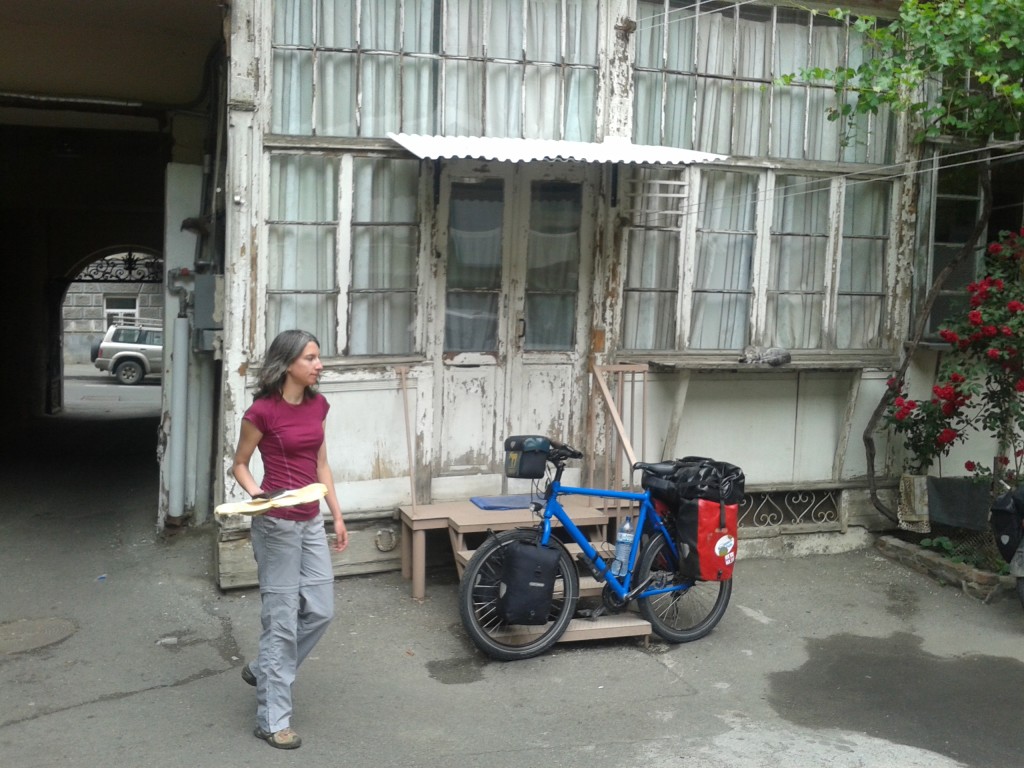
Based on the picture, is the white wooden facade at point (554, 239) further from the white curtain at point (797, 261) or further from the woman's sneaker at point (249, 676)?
the woman's sneaker at point (249, 676)

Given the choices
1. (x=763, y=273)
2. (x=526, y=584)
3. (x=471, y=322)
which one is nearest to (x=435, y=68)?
(x=471, y=322)

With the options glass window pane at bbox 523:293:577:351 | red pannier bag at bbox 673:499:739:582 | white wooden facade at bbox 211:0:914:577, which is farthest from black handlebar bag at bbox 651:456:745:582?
glass window pane at bbox 523:293:577:351

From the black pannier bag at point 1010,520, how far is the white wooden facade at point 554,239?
1.59 metres

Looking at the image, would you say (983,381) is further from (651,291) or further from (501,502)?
(501,502)

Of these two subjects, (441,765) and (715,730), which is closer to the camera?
(441,765)

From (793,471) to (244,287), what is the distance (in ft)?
13.1

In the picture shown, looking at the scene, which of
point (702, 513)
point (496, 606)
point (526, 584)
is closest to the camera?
point (526, 584)

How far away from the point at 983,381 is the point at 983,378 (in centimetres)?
14

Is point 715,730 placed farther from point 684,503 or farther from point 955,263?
point 955,263

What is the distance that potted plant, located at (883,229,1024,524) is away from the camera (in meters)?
6.86

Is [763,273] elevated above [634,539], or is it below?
above

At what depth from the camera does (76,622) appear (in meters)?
6.01

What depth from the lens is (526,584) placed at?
17.5ft

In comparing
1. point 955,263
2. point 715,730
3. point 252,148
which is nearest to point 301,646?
point 715,730
